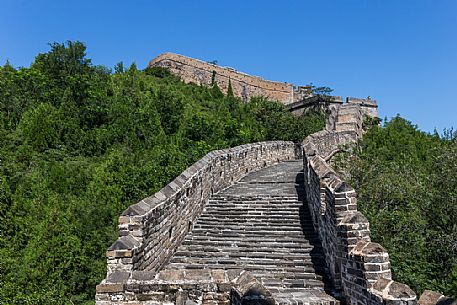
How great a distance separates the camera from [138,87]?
28.0 metres

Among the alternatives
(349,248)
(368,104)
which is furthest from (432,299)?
(368,104)

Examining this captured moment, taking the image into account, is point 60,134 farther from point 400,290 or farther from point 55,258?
point 400,290

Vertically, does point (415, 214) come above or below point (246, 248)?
above

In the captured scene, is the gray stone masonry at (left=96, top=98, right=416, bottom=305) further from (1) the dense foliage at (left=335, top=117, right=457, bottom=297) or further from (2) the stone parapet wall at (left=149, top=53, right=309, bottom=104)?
(2) the stone parapet wall at (left=149, top=53, right=309, bottom=104)

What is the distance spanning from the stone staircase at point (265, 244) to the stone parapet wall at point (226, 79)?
1447 inches

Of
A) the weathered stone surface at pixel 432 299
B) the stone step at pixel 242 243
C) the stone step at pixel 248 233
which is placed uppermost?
the stone step at pixel 248 233

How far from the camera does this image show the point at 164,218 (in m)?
7.12

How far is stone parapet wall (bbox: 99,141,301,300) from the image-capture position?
229 inches

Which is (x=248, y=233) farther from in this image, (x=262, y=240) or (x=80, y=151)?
(x=80, y=151)

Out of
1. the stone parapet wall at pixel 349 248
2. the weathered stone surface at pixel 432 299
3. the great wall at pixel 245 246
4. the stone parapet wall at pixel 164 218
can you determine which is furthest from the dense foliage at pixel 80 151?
the weathered stone surface at pixel 432 299

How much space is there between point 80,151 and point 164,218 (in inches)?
584

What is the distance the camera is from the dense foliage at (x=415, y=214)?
27.6 feet

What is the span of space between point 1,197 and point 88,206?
327cm

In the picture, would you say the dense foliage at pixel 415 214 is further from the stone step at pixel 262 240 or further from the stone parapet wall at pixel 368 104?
the stone parapet wall at pixel 368 104
